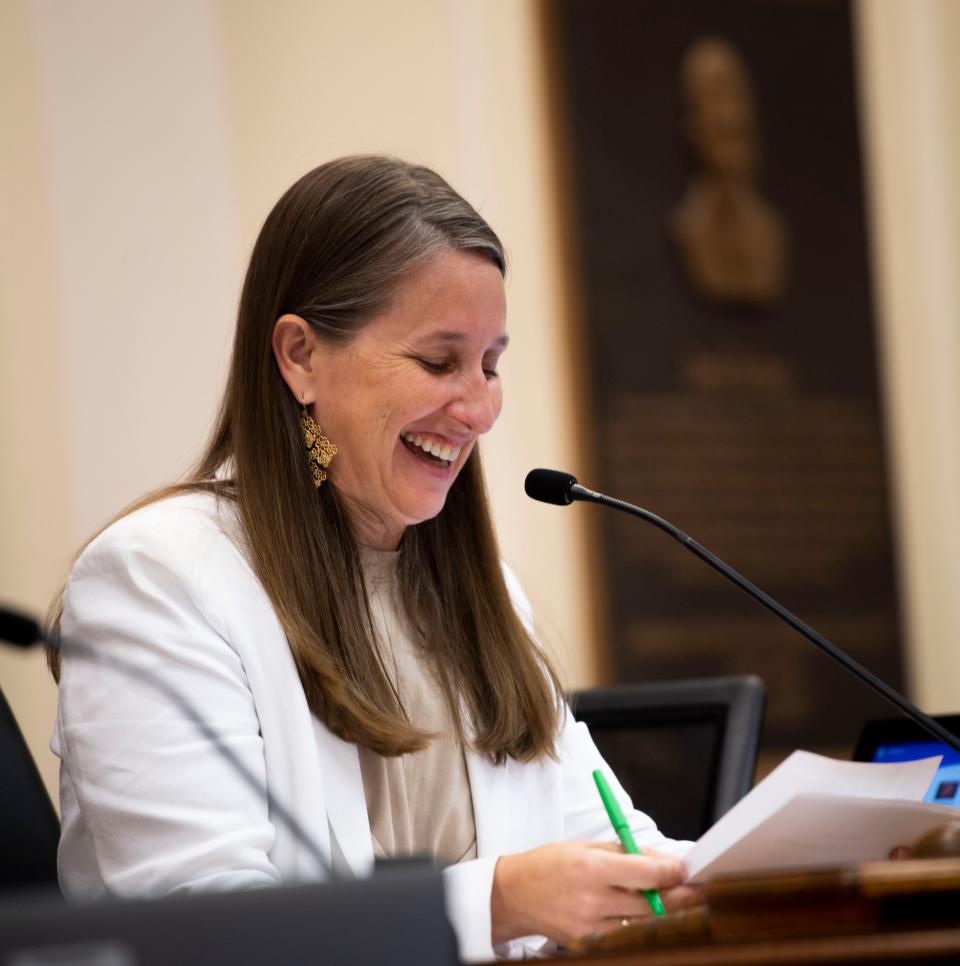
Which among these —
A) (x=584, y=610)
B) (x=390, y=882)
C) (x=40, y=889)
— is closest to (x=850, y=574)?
(x=584, y=610)

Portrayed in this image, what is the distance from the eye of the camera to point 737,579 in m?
1.89

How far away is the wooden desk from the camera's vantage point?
914 millimetres

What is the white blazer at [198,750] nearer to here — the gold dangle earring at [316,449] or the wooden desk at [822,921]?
the gold dangle earring at [316,449]

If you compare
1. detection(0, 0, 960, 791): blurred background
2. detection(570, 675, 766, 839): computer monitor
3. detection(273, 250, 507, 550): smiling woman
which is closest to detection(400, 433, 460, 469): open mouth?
A: detection(273, 250, 507, 550): smiling woman

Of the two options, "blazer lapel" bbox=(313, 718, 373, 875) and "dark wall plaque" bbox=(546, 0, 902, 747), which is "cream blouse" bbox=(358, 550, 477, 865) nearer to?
"blazer lapel" bbox=(313, 718, 373, 875)

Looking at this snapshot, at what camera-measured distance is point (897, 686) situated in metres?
5.14

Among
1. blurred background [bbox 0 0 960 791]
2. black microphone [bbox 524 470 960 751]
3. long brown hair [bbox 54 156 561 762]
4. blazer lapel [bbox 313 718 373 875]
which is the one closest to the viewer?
black microphone [bbox 524 470 960 751]

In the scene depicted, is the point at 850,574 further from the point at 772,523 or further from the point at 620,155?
the point at 620,155

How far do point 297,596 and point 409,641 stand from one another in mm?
272

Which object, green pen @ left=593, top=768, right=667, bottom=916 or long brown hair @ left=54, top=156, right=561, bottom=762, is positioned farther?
long brown hair @ left=54, top=156, right=561, bottom=762

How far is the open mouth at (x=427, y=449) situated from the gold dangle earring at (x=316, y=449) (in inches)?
4.1

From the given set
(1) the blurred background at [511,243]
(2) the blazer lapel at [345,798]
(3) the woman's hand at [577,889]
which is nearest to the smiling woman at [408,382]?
(2) the blazer lapel at [345,798]

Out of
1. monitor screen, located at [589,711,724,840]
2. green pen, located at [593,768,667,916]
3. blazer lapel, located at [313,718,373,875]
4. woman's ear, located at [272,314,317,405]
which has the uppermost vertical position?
woman's ear, located at [272,314,317,405]

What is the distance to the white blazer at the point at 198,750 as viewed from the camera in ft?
5.23
